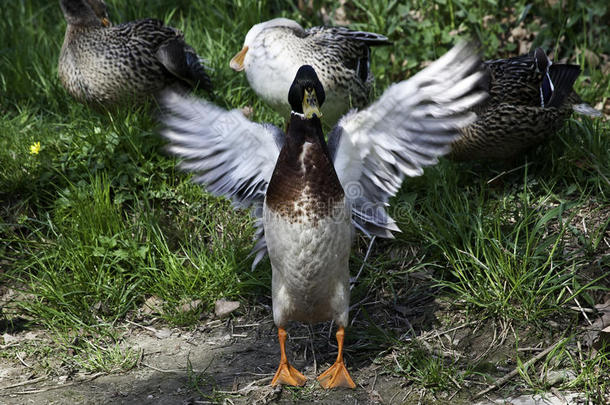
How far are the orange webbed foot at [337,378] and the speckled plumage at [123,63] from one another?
237 cm

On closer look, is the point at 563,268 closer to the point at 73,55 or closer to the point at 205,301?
the point at 205,301

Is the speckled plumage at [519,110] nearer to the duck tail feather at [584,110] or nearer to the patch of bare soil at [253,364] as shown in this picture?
the duck tail feather at [584,110]

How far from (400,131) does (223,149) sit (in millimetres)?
874

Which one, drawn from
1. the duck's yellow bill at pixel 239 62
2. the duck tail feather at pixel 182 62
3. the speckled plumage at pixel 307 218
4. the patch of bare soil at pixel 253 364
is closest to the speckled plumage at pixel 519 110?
the patch of bare soil at pixel 253 364

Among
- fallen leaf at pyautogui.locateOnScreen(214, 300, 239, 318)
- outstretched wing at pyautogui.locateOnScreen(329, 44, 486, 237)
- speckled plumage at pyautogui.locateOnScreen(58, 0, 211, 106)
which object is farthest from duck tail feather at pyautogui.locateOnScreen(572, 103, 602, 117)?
speckled plumage at pyautogui.locateOnScreen(58, 0, 211, 106)

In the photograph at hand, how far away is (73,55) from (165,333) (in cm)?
216

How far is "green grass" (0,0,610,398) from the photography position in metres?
3.33

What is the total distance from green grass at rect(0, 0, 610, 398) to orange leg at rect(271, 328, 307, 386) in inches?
3.1

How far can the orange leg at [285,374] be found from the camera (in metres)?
3.14

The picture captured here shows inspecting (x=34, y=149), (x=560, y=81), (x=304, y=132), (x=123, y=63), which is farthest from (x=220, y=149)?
(x=560, y=81)

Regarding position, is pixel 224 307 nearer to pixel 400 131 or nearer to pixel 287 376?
pixel 287 376

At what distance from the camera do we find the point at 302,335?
3613 millimetres

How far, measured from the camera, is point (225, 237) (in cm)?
396

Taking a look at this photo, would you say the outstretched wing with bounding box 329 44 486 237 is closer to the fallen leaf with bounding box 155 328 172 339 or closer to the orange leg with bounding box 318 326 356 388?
the orange leg with bounding box 318 326 356 388
